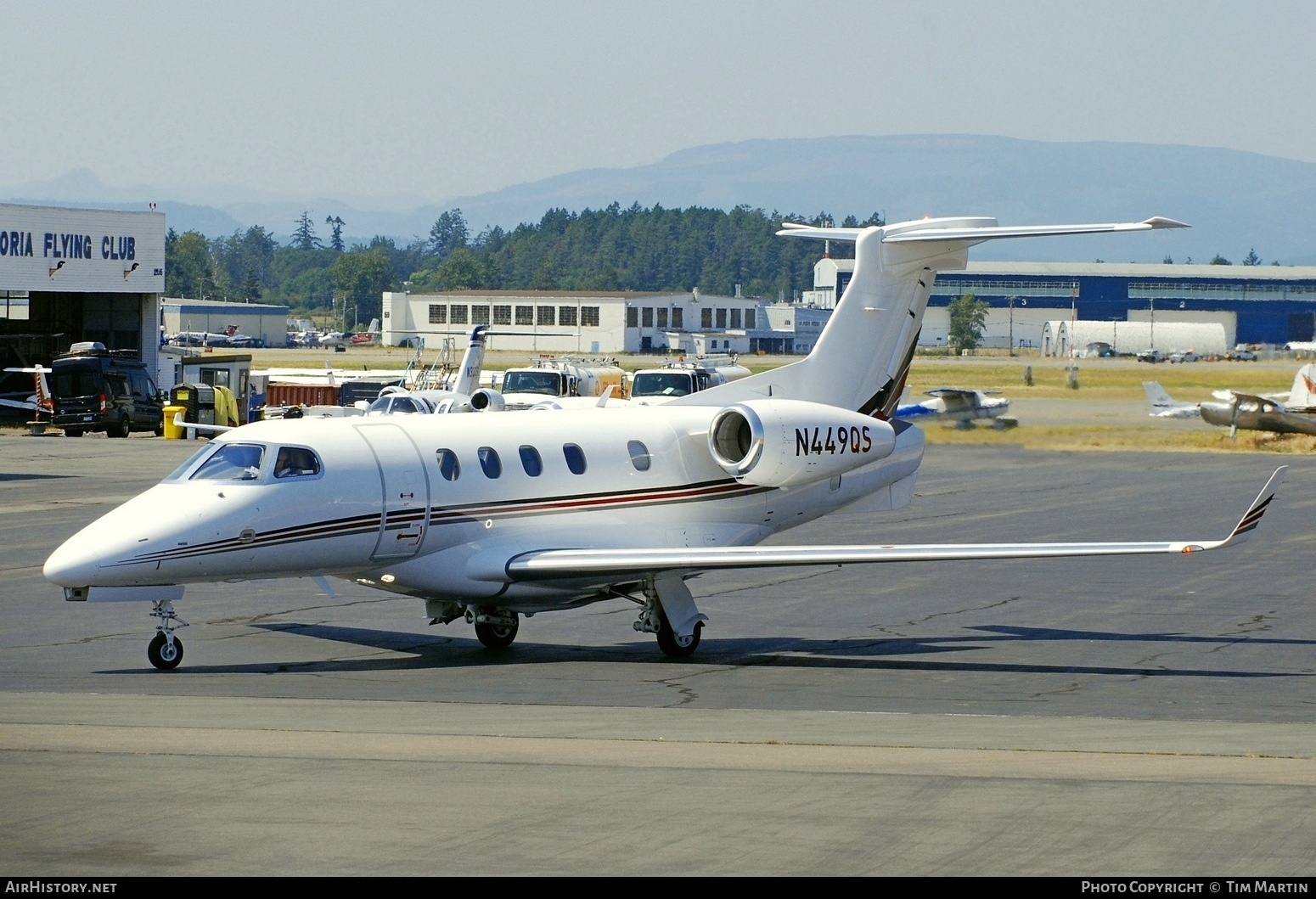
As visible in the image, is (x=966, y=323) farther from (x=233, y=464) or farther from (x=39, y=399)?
(x=233, y=464)

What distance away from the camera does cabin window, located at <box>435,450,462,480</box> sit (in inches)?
733

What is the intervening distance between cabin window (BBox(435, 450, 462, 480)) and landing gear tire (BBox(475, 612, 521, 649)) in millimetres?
2078

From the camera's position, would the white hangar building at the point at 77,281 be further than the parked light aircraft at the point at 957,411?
Yes

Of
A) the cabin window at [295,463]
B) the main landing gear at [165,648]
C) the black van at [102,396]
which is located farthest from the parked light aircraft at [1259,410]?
the main landing gear at [165,648]

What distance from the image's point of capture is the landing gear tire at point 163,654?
17516 millimetres

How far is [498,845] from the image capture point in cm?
964

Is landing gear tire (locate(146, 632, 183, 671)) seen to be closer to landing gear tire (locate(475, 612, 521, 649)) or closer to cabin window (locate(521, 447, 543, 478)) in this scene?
landing gear tire (locate(475, 612, 521, 649))

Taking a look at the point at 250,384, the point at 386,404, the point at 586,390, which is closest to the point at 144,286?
the point at 250,384

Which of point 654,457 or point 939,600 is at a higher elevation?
point 654,457

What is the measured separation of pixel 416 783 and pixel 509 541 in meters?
7.51

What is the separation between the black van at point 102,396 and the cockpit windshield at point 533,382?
41.8 feet

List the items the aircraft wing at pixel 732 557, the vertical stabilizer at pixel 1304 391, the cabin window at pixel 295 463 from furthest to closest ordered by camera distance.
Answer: the vertical stabilizer at pixel 1304 391 → the aircraft wing at pixel 732 557 → the cabin window at pixel 295 463

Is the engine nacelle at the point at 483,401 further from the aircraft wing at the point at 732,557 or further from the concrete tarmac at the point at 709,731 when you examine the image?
the aircraft wing at the point at 732,557

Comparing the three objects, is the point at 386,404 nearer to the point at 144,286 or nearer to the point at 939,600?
the point at 144,286
